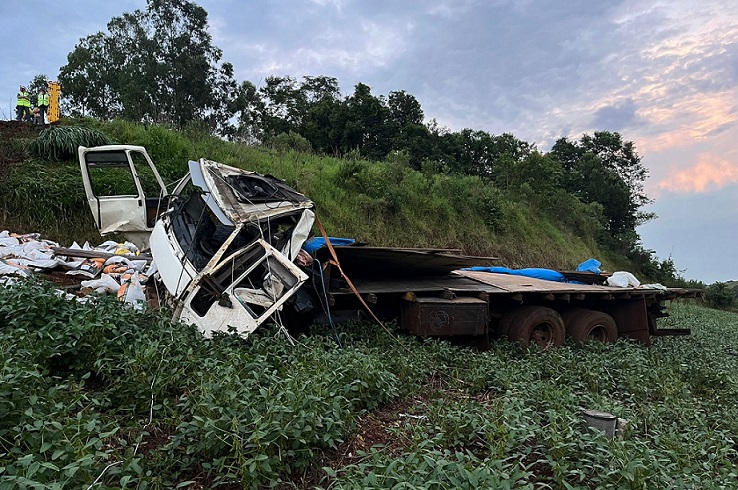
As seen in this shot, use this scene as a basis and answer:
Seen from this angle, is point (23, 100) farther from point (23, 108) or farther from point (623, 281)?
point (623, 281)

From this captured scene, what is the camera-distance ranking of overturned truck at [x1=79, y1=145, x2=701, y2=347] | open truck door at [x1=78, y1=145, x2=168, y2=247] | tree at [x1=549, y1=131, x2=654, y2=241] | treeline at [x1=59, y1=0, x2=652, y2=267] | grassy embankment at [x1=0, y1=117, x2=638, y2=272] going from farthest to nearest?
tree at [x1=549, y1=131, x2=654, y2=241] < treeline at [x1=59, y1=0, x2=652, y2=267] < grassy embankment at [x1=0, y1=117, x2=638, y2=272] < open truck door at [x1=78, y1=145, x2=168, y2=247] < overturned truck at [x1=79, y1=145, x2=701, y2=347]

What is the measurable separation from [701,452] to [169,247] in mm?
5283

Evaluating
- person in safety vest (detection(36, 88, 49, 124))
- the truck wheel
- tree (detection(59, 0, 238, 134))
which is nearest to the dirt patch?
the truck wheel

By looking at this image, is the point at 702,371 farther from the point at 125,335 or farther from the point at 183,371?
the point at 125,335

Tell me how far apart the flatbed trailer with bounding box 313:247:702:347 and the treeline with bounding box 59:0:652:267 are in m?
13.7

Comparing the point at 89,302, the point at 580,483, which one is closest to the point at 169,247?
the point at 89,302

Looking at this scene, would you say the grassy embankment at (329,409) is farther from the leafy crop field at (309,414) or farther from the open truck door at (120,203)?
the open truck door at (120,203)

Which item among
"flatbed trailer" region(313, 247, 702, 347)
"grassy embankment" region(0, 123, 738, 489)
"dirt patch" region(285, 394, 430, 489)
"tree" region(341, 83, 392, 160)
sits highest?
"tree" region(341, 83, 392, 160)

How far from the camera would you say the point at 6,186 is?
10.4 m

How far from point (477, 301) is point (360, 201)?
10.1 metres

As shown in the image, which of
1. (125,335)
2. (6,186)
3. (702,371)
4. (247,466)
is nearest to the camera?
(247,466)

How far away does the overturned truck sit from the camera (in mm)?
5250

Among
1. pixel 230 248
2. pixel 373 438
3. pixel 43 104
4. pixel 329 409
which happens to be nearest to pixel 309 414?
pixel 329 409

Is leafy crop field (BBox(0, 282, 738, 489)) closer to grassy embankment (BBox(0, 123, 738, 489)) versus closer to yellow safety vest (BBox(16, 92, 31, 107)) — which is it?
grassy embankment (BBox(0, 123, 738, 489))
